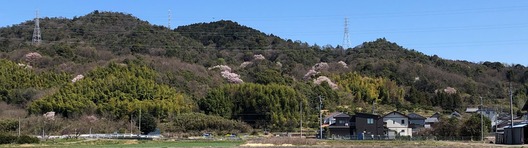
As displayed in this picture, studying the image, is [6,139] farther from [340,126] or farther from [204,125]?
[340,126]

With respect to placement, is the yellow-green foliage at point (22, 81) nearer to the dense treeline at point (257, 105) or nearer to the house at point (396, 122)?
the dense treeline at point (257, 105)

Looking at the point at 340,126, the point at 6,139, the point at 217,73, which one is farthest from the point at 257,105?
the point at 6,139

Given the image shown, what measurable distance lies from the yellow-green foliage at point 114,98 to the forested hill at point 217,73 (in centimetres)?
11

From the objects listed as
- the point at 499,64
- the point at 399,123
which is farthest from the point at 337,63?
the point at 399,123

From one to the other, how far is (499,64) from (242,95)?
213ft

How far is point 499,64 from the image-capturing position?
11762 centimetres

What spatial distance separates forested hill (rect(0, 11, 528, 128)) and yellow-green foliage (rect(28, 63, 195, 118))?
11 centimetres

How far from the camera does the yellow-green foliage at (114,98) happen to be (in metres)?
64.6

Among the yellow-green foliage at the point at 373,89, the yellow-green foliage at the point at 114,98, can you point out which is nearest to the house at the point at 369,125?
→ the yellow-green foliage at the point at 114,98

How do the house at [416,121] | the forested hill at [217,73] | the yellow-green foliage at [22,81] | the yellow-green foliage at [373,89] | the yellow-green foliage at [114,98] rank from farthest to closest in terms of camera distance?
the yellow-green foliage at [373,89] → the yellow-green foliage at [22,81] → the forested hill at [217,73] → the house at [416,121] → the yellow-green foliage at [114,98]

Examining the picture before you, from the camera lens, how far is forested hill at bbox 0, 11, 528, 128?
230 ft

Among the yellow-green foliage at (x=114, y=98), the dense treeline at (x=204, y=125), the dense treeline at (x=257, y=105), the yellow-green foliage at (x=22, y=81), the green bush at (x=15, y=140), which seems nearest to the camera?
the green bush at (x=15, y=140)

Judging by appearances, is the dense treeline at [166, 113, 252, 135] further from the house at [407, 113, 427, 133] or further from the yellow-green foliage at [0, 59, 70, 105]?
the yellow-green foliage at [0, 59, 70, 105]

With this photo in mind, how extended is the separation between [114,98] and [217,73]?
2762 cm
